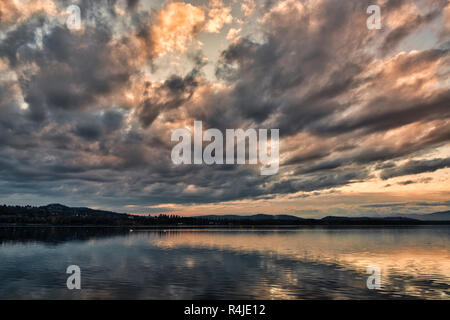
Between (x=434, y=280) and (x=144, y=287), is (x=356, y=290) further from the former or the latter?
(x=144, y=287)

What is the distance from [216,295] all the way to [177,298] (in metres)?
4.74

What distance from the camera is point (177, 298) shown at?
3572 centimetres

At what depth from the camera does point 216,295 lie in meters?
37.2
